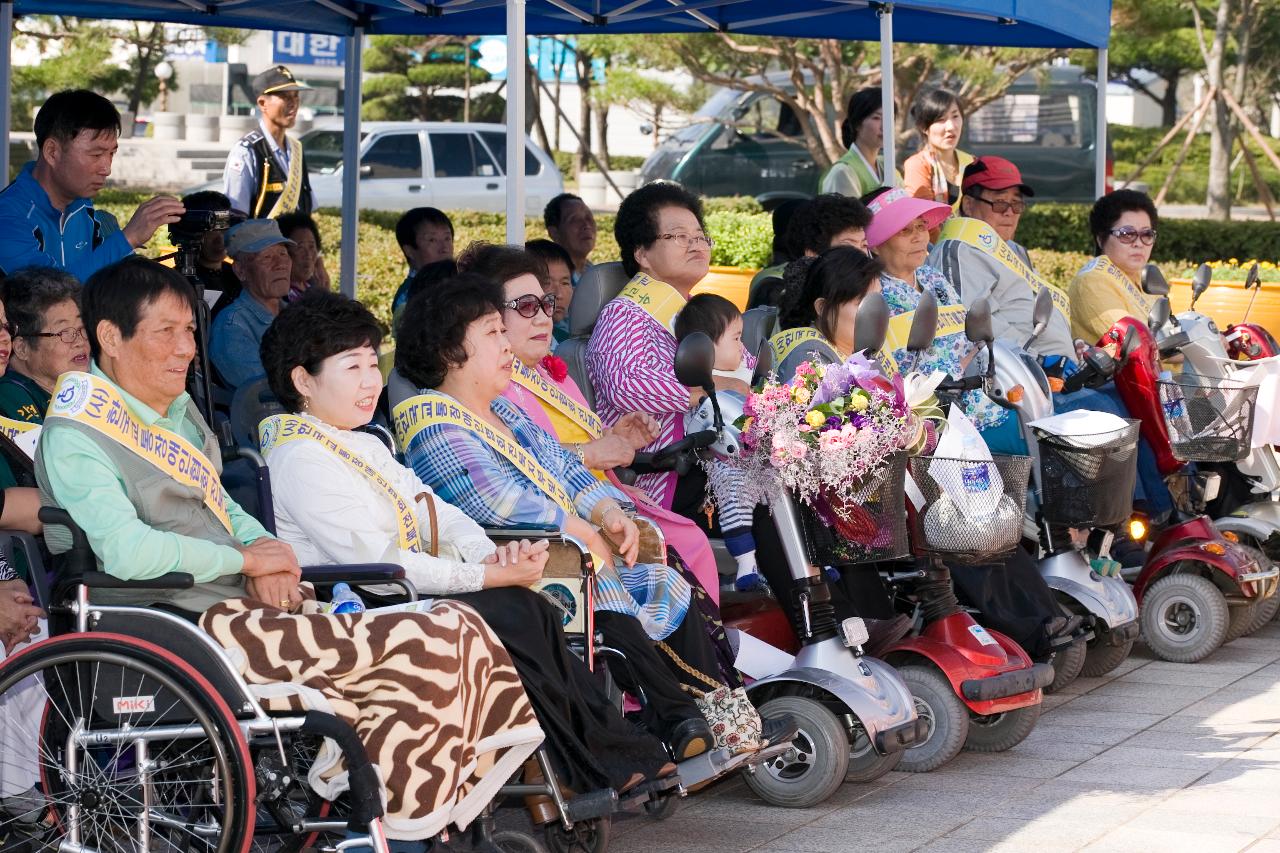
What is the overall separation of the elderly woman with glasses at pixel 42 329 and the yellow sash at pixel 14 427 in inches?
6.6

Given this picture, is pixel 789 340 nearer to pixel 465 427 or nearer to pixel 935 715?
pixel 935 715

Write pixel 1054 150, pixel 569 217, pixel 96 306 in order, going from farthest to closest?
pixel 1054 150 < pixel 569 217 < pixel 96 306

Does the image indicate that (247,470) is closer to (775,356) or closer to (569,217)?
(775,356)

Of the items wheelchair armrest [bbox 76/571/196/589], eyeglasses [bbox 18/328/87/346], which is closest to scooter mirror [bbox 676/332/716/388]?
wheelchair armrest [bbox 76/571/196/589]

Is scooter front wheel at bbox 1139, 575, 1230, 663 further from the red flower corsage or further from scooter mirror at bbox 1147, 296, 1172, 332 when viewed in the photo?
the red flower corsage

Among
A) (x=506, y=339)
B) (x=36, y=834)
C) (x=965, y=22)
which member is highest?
(x=965, y=22)

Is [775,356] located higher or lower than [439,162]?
lower

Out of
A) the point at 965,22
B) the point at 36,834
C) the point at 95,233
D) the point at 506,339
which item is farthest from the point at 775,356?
the point at 965,22

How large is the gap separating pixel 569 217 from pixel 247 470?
4.16 meters

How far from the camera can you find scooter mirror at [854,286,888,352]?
4672 millimetres

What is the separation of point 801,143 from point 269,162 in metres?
12.0

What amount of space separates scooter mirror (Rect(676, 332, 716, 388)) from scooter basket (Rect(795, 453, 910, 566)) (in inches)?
24.2

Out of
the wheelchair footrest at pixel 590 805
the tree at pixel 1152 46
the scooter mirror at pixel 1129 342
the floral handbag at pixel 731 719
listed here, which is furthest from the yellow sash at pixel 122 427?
the tree at pixel 1152 46

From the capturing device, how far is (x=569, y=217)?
817 cm
